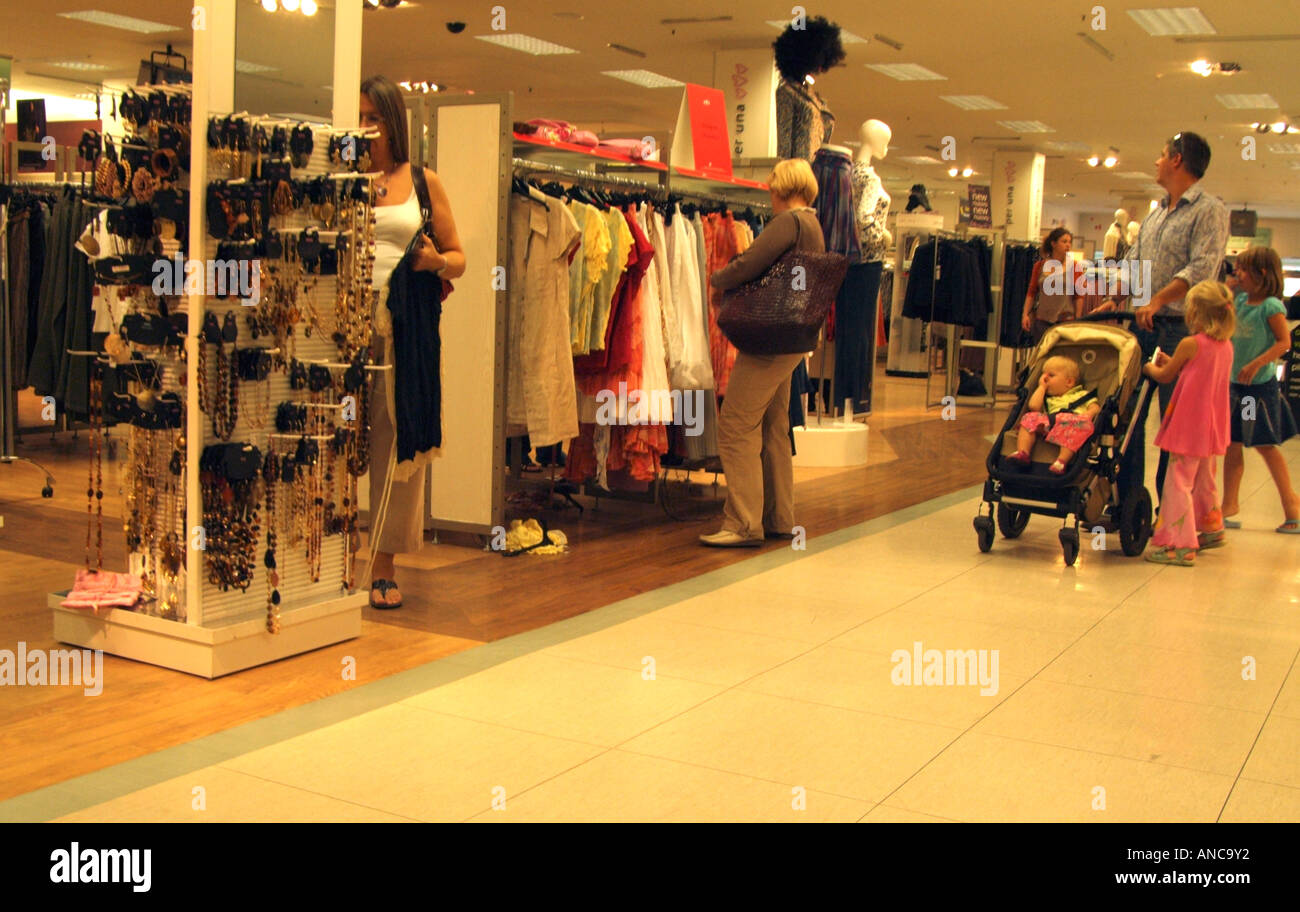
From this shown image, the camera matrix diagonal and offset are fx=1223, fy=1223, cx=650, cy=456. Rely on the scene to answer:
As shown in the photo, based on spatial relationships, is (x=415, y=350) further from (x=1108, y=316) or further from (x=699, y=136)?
(x=1108, y=316)

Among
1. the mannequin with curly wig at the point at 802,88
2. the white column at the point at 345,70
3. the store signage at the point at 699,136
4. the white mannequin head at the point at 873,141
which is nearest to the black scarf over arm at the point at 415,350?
the white column at the point at 345,70

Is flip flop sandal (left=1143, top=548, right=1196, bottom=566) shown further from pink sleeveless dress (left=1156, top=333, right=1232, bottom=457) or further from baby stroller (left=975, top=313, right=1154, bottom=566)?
pink sleeveless dress (left=1156, top=333, right=1232, bottom=457)

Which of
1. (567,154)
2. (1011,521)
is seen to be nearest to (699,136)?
(567,154)

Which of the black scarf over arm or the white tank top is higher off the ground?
the white tank top

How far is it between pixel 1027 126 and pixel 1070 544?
1455 centimetres

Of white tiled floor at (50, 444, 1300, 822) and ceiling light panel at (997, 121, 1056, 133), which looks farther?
ceiling light panel at (997, 121, 1056, 133)

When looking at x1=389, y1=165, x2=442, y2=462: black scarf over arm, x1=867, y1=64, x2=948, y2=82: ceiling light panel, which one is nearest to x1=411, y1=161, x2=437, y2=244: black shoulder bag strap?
x1=389, y1=165, x2=442, y2=462: black scarf over arm

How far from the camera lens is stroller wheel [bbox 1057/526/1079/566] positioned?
17.4 ft

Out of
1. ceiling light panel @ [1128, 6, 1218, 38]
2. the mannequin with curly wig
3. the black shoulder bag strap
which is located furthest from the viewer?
ceiling light panel @ [1128, 6, 1218, 38]

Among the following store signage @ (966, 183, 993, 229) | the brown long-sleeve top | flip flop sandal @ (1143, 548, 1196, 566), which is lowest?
flip flop sandal @ (1143, 548, 1196, 566)

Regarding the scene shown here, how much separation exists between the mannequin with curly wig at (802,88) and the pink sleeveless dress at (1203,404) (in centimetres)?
298

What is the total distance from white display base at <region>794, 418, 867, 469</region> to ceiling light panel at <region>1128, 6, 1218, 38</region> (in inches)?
213

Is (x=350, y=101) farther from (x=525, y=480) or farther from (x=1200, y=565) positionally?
(x=1200, y=565)
